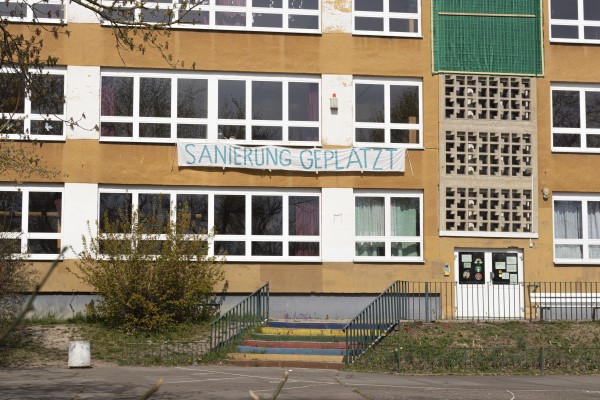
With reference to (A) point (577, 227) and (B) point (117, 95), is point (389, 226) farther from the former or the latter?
(B) point (117, 95)

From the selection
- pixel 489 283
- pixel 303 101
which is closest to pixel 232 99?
pixel 303 101

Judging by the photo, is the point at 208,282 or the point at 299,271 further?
the point at 299,271

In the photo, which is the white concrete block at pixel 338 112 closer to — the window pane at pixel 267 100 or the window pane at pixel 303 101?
the window pane at pixel 303 101

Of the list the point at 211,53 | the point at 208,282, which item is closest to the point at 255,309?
the point at 208,282

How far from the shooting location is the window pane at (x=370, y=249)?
83.9 feet

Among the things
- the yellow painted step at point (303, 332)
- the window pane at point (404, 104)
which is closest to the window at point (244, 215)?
the yellow painted step at point (303, 332)

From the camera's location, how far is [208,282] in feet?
77.0

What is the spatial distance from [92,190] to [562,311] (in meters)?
13.6

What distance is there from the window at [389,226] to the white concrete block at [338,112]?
1.66 metres

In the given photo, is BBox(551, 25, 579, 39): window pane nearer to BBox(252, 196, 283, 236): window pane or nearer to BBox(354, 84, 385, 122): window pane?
BBox(354, 84, 385, 122): window pane

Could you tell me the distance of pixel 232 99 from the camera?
25578 millimetres

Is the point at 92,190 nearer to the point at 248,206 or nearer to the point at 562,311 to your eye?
the point at 248,206

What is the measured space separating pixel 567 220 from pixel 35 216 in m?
15.3

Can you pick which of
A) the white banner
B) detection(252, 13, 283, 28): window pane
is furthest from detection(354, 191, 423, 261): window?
detection(252, 13, 283, 28): window pane
